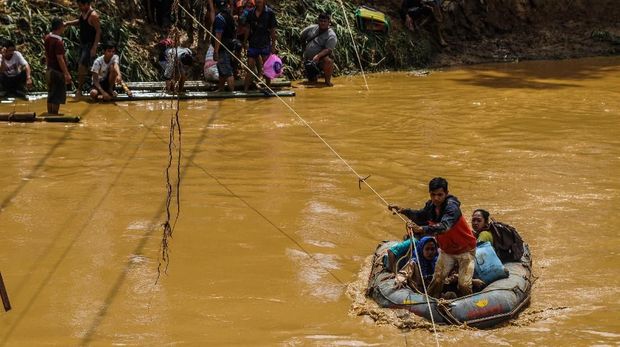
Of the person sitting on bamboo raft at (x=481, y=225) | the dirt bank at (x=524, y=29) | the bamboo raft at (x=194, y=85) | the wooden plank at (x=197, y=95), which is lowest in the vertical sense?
the person sitting on bamboo raft at (x=481, y=225)

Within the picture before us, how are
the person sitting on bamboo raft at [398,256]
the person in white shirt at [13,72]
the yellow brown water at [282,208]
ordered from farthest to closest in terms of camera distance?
the person in white shirt at [13,72] → the person sitting on bamboo raft at [398,256] → the yellow brown water at [282,208]

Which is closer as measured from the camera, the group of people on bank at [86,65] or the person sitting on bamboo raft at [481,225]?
the person sitting on bamboo raft at [481,225]

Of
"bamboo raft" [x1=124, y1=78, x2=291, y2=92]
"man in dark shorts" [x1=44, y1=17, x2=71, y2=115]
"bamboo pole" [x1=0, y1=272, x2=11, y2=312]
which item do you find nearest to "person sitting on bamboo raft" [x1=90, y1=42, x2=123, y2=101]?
"bamboo raft" [x1=124, y1=78, x2=291, y2=92]

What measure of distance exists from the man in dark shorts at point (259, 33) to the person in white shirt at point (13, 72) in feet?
11.8

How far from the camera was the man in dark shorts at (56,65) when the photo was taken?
13680 mm

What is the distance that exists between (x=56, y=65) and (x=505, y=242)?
790 cm

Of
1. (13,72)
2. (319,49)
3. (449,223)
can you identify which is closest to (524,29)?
(319,49)

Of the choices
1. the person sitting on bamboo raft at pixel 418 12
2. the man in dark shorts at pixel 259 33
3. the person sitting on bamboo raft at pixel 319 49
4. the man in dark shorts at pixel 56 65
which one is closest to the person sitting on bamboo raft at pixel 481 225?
the man in dark shorts at pixel 56 65

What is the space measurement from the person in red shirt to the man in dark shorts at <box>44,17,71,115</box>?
765 centimetres

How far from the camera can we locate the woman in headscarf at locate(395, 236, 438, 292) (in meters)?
7.67

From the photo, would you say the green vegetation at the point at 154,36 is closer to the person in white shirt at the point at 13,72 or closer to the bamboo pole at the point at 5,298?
the person in white shirt at the point at 13,72

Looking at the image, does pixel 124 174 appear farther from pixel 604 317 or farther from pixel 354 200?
pixel 604 317

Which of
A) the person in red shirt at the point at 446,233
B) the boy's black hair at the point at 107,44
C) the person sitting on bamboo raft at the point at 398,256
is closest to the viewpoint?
the person in red shirt at the point at 446,233

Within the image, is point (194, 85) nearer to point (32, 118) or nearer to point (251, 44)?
point (251, 44)
